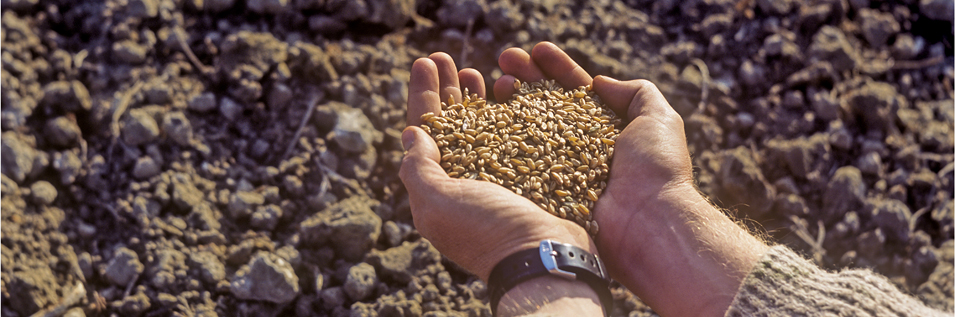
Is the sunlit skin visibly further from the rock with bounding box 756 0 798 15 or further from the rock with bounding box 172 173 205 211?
the rock with bounding box 756 0 798 15

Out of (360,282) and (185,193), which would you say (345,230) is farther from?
(185,193)

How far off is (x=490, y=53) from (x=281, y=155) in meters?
1.06

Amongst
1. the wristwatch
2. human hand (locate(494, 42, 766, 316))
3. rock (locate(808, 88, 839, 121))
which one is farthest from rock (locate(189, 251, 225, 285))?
rock (locate(808, 88, 839, 121))

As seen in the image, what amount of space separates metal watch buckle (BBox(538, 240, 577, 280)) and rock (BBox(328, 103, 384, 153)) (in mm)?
969

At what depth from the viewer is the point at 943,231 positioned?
102 inches

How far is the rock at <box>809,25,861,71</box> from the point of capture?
2.85 metres

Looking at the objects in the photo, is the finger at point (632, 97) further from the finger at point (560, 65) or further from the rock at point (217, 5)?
the rock at point (217, 5)

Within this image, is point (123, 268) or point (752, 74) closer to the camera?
point (123, 268)

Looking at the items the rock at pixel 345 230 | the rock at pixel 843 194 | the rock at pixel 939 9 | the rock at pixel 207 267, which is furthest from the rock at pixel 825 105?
the rock at pixel 207 267

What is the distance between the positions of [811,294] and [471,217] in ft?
3.25

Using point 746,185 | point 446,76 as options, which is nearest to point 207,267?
point 446,76

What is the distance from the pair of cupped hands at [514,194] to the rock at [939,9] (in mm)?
1979

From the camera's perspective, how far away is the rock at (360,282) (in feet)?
6.80

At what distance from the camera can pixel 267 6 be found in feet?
8.62
